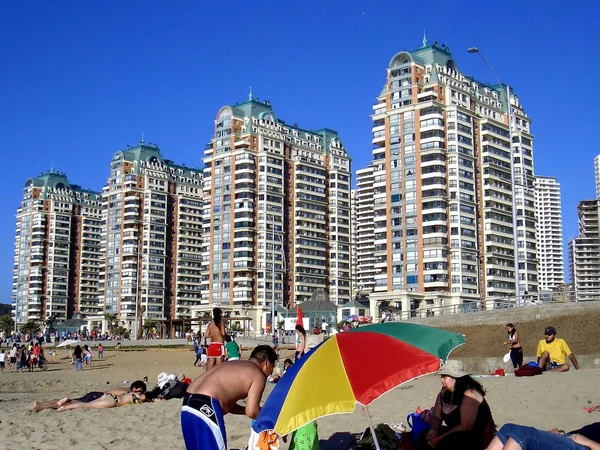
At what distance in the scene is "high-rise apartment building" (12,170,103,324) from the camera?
134 meters

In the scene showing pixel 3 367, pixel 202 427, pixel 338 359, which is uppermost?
pixel 338 359

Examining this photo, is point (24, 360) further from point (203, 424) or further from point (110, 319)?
point (110, 319)

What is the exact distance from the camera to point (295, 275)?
103500 millimetres

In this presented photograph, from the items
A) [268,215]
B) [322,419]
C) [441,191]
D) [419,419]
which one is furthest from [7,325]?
[419,419]

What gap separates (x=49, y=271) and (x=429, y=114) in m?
88.3

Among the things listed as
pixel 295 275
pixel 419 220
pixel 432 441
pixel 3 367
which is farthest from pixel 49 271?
pixel 432 441

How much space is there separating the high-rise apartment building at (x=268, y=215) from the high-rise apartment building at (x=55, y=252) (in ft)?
154

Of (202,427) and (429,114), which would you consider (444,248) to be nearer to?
(429,114)

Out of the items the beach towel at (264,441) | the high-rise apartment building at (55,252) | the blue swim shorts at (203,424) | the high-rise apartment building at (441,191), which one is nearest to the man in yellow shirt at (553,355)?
the beach towel at (264,441)

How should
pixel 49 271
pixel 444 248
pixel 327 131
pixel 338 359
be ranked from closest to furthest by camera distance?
pixel 338 359
pixel 444 248
pixel 327 131
pixel 49 271

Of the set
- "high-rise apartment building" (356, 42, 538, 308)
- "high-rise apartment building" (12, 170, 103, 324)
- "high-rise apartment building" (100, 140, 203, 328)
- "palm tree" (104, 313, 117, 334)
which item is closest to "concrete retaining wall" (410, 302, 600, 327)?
"high-rise apartment building" (356, 42, 538, 308)

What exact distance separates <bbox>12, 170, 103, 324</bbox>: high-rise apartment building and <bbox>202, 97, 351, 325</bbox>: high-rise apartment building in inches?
1844

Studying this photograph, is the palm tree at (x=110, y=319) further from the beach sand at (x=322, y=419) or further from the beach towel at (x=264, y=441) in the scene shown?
the beach towel at (x=264, y=441)

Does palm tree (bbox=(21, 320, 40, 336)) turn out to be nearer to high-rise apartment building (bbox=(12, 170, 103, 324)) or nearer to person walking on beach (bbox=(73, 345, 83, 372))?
high-rise apartment building (bbox=(12, 170, 103, 324))
